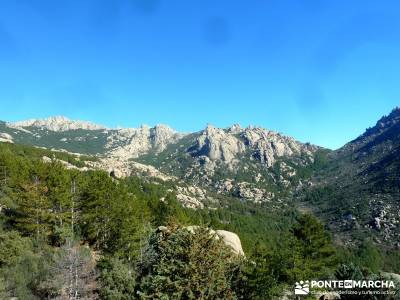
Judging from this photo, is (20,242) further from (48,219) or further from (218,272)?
(218,272)

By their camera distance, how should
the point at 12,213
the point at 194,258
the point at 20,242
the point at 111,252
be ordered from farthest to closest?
the point at 12,213 → the point at 111,252 → the point at 20,242 → the point at 194,258

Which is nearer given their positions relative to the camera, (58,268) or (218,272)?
(218,272)

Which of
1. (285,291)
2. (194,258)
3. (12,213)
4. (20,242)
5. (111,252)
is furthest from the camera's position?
(12,213)

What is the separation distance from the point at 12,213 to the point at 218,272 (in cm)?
4619

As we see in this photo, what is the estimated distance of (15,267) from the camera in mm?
47781

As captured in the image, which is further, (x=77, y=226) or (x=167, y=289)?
Answer: (x=77, y=226)

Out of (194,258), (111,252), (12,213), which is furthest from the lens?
(12,213)

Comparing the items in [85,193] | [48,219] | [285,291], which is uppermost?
[85,193]

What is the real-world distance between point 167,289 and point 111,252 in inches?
1229

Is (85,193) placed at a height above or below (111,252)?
above

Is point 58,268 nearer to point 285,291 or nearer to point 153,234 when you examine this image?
point 153,234

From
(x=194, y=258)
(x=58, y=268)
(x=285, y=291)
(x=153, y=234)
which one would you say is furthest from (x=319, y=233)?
(x=58, y=268)

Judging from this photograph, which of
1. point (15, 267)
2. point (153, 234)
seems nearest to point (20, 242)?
point (15, 267)

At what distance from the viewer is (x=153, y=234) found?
63.9 m
